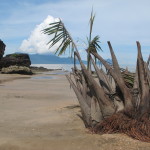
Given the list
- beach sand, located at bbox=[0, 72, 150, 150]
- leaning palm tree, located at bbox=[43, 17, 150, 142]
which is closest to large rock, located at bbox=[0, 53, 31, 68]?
beach sand, located at bbox=[0, 72, 150, 150]

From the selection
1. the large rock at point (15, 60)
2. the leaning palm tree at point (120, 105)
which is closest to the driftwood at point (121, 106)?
the leaning palm tree at point (120, 105)

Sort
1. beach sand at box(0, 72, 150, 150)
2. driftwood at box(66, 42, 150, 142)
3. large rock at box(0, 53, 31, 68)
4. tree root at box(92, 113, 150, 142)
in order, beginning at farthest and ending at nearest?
large rock at box(0, 53, 31, 68) → driftwood at box(66, 42, 150, 142) → tree root at box(92, 113, 150, 142) → beach sand at box(0, 72, 150, 150)

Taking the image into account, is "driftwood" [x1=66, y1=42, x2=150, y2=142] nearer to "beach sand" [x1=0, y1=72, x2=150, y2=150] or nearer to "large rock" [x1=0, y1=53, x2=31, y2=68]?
"beach sand" [x1=0, y1=72, x2=150, y2=150]

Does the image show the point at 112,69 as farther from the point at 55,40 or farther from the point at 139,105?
the point at 55,40

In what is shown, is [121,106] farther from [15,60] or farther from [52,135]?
[15,60]

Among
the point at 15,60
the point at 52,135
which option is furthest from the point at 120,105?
the point at 15,60

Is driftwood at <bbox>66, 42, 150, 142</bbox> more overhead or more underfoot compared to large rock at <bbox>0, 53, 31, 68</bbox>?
more underfoot

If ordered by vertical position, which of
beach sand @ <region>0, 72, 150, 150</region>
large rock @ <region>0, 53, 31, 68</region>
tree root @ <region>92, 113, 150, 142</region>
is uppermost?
large rock @ <region>0, 53, 31, 68</region>

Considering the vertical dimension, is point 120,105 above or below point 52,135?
above

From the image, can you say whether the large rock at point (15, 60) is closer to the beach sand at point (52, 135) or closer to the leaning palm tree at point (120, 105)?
the beach sand at point (52, 135)

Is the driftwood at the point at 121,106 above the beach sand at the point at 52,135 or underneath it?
above

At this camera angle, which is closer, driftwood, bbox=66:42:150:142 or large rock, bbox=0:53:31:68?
driftwood, bbox=66:42:150:142


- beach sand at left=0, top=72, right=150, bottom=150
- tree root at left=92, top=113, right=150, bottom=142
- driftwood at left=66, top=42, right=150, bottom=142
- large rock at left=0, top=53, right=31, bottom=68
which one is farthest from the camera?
large rock at left=0, top=53, right=31, bottom=68

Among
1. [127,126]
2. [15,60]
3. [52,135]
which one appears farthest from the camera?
[15,60]
